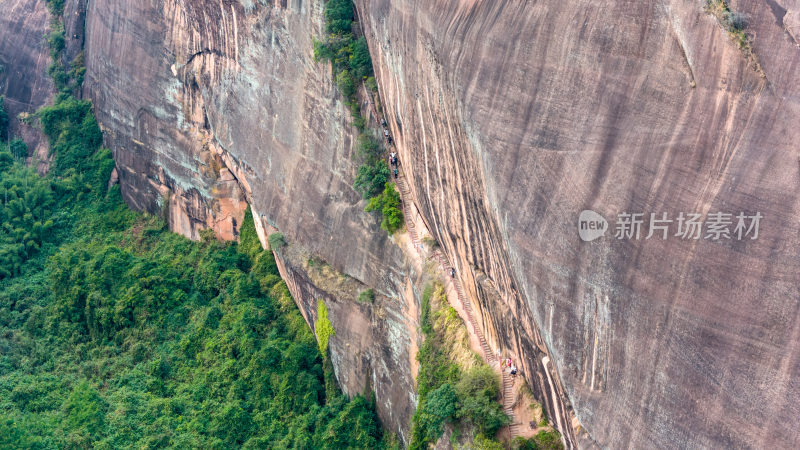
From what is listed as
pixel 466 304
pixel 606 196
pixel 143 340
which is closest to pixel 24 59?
pixel 143 340

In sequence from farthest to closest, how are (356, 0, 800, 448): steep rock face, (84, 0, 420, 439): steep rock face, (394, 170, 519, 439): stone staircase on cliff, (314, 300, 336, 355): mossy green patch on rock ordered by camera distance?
(314, 300, 336, 355): mossy green patch on rock < (84, 0, 420, 439): steep rock face < (394, 170, 519, 439): stone staircase on cliff < (356, 0, 800, 448): steep rock face

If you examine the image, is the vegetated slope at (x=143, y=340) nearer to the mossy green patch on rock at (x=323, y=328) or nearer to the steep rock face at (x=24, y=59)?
the mossy green patch on rock at (x=323, y=328)

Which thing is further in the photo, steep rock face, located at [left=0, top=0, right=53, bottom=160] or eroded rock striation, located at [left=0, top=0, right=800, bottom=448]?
steep rock face, located at [left=0, top=0, right=53, bottom=160]

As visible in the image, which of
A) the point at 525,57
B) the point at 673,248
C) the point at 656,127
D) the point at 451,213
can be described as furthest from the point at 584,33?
the point at 451,213

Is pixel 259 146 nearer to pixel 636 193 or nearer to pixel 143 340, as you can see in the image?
pixel 143 340

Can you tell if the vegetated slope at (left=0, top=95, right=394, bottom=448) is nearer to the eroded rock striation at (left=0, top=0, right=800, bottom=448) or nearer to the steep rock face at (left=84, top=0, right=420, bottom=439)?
the steep rock face at (left=84, top=0, right=420, bottom=439)

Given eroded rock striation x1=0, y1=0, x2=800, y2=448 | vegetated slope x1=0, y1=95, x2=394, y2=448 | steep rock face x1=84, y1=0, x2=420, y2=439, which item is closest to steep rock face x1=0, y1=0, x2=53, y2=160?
steep rock face x1=84, y1=0, x2=420, y2=439

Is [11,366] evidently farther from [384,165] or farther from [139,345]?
[384,165]
